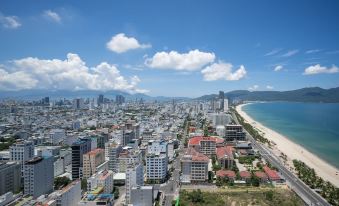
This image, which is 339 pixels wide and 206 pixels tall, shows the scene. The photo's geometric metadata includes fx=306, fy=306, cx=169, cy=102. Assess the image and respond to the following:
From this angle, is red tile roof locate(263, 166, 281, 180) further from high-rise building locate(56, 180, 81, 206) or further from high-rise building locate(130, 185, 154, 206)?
high-rise building locate(56, 180, 81, 206)

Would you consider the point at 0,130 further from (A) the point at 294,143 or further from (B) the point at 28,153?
(A) the point at 294,143

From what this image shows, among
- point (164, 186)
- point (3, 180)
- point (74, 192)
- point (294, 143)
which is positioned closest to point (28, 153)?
point (3, 180)

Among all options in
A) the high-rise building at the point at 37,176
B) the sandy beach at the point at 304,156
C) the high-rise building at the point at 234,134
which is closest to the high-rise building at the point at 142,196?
the high-rise building at the point at 37,176

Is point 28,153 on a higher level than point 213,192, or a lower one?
higher

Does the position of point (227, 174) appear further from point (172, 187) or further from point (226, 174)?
point (172, 187)

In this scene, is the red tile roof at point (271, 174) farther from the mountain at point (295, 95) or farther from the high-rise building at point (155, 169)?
the mountain at point (295, 95)

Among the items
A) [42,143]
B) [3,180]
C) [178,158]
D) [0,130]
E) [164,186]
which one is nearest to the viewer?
[3,180]

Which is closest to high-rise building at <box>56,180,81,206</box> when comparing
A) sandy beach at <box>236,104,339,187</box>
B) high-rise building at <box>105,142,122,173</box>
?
high-rise building at <box>105,142,122,173</box>
